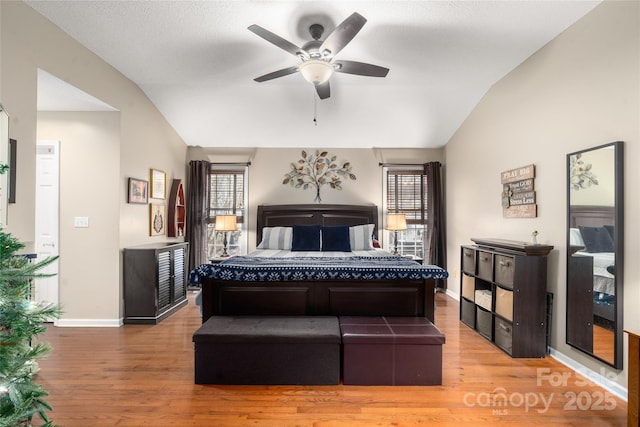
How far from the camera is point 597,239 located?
8.14ft

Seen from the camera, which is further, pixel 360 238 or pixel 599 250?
pixel 360 238

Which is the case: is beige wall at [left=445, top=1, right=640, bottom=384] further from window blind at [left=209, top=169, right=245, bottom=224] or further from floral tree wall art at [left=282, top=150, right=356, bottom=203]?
window blind at [left=209, top=169, right=245, bottom=224]

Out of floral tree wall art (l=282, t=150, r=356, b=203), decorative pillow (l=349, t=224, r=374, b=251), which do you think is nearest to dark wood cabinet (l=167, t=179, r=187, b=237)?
floral tree wall art (l=282, t=150, r=356, b=203)

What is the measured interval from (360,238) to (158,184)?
283 cm

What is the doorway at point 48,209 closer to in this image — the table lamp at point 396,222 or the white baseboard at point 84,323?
the white baseboard at point 84,323

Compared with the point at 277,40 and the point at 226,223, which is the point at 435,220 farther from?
the point at 277,40

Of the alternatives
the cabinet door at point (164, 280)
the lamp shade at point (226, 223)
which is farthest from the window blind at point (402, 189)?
the cabinet door at point (164, 280)

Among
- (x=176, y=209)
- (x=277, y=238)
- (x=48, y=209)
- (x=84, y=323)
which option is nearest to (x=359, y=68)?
(x=277, y=238)

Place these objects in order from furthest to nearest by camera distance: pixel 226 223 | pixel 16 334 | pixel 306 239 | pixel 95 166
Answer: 1. pixel 226 223
2. pixel 306 239
3. pixel 95 166
4. pixel 16 334

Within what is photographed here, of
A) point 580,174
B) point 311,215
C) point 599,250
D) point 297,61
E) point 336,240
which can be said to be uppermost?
point 297,61

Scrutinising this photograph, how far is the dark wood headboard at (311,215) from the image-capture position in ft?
17.1

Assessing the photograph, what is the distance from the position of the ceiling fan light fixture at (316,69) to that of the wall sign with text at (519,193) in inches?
86.2

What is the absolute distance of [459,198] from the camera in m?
4.88

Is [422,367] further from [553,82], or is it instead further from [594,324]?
[553,82]
